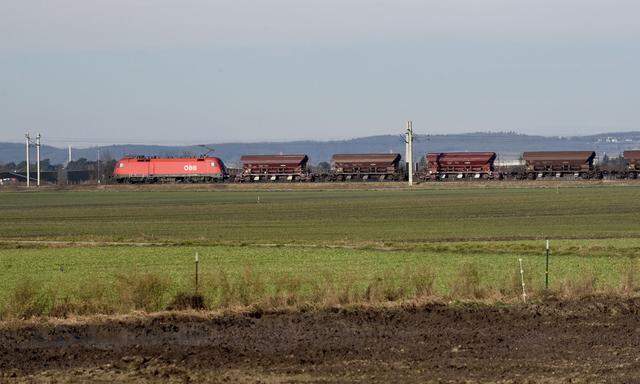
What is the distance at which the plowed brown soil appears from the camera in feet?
60.2

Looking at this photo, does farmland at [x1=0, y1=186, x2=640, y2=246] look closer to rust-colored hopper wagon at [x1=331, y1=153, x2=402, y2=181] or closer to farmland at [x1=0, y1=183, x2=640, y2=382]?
farmland at [x1=0, y1=183, x2=640, y2=382]

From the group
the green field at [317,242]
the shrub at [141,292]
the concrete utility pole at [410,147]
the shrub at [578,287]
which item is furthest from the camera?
the concrete utility pole at [410,147]

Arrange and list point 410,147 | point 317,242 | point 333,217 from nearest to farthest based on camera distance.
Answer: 1. point 317,242
2. point 333,217
3. point 410,147

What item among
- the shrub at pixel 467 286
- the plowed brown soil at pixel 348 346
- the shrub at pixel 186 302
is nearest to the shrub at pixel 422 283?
the shrub at pixel 467 286

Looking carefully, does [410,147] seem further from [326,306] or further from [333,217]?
[326,306]

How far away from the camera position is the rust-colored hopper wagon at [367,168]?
134 meters

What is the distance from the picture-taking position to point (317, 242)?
47.4m

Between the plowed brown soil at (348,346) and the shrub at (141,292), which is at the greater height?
the shrub at (141,292)

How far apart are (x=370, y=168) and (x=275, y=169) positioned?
1198 cm

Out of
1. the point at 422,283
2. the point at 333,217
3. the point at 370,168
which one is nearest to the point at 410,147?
the point at 370,168

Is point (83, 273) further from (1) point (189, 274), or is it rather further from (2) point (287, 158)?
(2) point (287, 158)

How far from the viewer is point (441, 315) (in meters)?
24.4

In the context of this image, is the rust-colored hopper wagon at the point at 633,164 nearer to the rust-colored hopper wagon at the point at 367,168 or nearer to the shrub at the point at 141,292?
the rust-colored hopper wagon at the point at 367,168

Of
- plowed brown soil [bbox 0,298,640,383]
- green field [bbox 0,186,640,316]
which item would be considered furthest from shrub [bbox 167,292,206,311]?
plowed brown soil [bbox 0,298,640,383]
